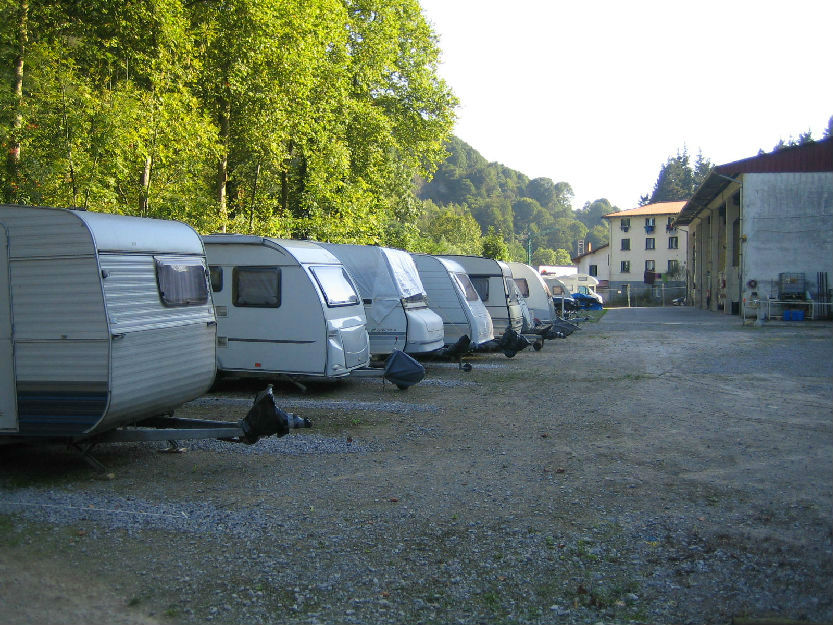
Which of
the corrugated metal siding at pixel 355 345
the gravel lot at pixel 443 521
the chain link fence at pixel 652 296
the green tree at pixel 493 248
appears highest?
the green tree at pixel 493 248

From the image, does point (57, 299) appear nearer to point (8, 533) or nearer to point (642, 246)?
point (8, 533)

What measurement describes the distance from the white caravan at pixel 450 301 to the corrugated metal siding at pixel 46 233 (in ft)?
32.7

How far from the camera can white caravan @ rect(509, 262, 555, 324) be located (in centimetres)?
2312

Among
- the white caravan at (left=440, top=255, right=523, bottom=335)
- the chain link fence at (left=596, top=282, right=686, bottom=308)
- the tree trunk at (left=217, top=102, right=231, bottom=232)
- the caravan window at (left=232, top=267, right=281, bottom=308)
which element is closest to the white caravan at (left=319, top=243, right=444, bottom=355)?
the caravan window at (left=232, top=267, right=281, bottom=308)

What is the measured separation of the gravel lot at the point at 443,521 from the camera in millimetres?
4219

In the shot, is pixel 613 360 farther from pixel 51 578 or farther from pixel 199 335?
pixel 51 578

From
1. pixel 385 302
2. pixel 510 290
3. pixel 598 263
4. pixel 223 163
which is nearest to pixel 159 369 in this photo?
pixel 385 302

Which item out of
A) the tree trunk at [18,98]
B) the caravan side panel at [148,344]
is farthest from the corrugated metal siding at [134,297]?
the tree trunk at [18,98]

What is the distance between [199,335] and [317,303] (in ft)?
10.1

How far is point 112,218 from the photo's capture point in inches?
268

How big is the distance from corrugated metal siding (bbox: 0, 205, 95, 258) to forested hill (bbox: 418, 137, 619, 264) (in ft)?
317

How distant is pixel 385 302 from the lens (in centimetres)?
1317

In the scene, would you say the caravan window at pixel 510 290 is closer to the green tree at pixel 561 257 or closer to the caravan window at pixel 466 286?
the caravan window at pixel 466 286

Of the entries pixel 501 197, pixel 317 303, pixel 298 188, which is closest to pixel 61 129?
pixel 317 303
